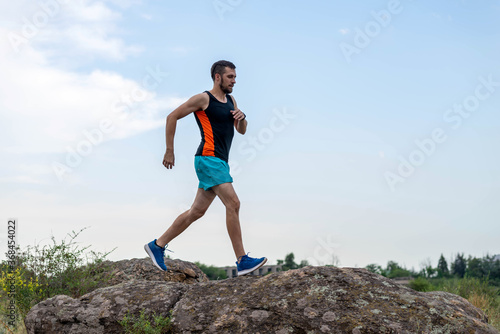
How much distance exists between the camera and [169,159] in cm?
649

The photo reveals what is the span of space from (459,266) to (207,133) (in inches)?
1476

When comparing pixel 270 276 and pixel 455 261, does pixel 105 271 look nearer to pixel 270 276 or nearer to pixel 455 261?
pixel 270 276

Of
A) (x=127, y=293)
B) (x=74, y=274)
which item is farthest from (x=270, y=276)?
(x=74, y=274)

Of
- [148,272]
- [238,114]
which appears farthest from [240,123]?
[148,272]

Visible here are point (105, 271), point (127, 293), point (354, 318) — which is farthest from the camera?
point (105, 271)

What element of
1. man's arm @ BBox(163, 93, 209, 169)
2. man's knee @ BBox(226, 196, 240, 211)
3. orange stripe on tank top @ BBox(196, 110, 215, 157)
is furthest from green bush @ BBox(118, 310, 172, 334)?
orange stripe on tank top @ BBox(196, 110, 215, 157)

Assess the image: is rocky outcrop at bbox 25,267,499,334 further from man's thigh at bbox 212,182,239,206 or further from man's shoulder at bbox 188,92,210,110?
man's shoulder at bbox 188,92,210,110

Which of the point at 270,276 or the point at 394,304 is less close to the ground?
the point at 270,276

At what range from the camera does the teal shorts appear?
20.7ft

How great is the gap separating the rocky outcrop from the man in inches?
25.4

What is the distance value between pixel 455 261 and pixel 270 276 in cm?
3759

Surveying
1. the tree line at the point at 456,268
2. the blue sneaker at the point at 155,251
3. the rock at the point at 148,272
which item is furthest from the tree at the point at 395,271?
the blue sneaker at the point at 155,251

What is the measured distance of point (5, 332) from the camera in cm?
778

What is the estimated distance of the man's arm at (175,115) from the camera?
650 centimetres
